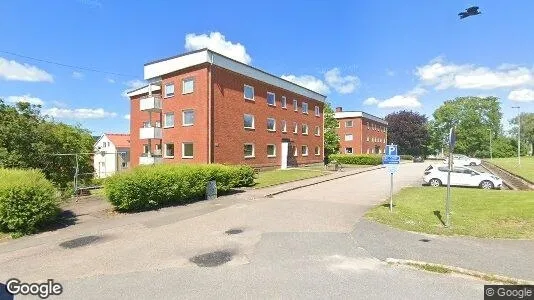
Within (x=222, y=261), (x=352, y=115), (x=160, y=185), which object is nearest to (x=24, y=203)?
(x=160, y=185)

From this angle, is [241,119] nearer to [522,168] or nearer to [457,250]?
[457,250]

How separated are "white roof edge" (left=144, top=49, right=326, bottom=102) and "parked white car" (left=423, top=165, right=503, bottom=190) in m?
16.6

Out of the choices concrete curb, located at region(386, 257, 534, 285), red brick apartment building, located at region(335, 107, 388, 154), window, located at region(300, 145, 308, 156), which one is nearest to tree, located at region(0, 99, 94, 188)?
concrete curb, located at region(386, 257, 534, 285)

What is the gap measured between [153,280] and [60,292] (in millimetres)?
1530

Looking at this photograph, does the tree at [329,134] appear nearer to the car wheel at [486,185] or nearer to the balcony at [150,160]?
the balcony at [150,160]

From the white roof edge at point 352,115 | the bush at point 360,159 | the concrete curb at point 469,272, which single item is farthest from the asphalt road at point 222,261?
the white roof edge at point 352,115

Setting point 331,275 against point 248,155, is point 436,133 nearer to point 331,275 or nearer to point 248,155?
point 248,155

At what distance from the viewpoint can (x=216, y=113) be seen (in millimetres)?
25812

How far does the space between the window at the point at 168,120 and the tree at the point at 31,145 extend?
7.17m

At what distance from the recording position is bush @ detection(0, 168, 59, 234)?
9.59 meters

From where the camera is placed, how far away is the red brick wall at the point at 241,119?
85.5 feet

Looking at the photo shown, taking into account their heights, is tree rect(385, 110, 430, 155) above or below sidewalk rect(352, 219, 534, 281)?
above

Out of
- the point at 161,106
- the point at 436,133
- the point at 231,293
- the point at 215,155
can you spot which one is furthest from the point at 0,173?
the point at 436,133

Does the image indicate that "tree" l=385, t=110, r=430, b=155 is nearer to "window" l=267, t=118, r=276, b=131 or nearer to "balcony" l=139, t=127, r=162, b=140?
"window" l=267, t=118, r=276, b=131
